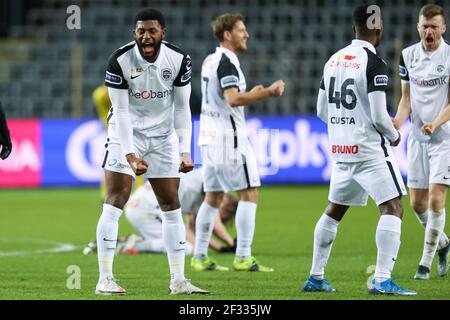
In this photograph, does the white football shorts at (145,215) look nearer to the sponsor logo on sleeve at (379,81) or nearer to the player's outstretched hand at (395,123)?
the player's outstretched hand at (395,123)

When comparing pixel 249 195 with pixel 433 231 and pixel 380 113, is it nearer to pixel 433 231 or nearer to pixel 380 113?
pixel 433 231

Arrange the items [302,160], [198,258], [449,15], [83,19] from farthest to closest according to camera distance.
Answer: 1. [83,19]
2. [449,15]
3. [302,160]
4. [198,258]

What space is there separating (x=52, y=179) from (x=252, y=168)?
450 inches

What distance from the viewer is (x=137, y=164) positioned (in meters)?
7.45

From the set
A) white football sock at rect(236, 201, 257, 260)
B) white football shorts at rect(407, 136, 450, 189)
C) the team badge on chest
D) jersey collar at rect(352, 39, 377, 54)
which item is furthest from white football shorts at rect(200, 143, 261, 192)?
jersey collar at rect(352, 39, 377, 54)

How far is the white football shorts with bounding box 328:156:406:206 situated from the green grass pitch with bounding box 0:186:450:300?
74 centimetres

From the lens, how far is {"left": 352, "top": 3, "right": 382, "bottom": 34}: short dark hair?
7504 millimetres

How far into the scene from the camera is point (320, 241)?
25.8 feet

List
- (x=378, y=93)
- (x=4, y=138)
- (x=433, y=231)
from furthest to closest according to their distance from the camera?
(x=433, y=231) → (x=4, y=138) → (x=378, y=93)

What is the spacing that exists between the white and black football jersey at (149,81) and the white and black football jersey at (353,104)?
3.70 feet

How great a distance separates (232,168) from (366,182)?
257 cm

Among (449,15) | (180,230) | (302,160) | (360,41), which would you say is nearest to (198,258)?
(180,230)

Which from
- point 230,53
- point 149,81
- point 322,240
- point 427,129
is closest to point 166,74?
point 149,81
